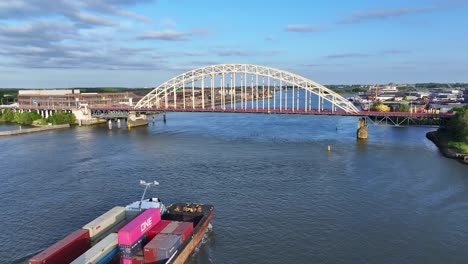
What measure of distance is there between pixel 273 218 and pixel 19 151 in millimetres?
40168

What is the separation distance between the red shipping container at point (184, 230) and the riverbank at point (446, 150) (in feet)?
112

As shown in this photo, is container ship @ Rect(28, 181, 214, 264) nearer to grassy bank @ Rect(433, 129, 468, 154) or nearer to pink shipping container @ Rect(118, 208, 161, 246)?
pink shipping container @ Rect(118, 208, 161, 246)

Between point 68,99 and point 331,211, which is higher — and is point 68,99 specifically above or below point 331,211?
above

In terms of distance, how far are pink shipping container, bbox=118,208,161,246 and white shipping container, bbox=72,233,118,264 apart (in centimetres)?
82

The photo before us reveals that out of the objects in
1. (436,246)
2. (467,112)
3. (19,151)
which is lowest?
(436,246)

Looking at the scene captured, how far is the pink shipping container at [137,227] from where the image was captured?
17359 millimetres

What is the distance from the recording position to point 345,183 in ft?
107

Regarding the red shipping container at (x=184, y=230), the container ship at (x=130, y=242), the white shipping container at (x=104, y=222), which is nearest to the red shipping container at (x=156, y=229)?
the container ship at (x=130, y=242)

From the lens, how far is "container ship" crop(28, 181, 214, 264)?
669 inches

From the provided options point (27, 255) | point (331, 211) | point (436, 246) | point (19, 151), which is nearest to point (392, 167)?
point (331, 211)

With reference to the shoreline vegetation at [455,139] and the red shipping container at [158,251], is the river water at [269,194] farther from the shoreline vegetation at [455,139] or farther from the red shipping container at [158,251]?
the red shipping container at [158,251]

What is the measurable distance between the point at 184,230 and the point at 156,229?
1639 mm

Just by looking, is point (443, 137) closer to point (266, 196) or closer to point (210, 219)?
point (266, 196)

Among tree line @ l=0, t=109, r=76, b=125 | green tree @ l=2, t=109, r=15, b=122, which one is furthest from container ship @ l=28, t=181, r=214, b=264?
green tree @ l=2, t=109, r=15, b=122
